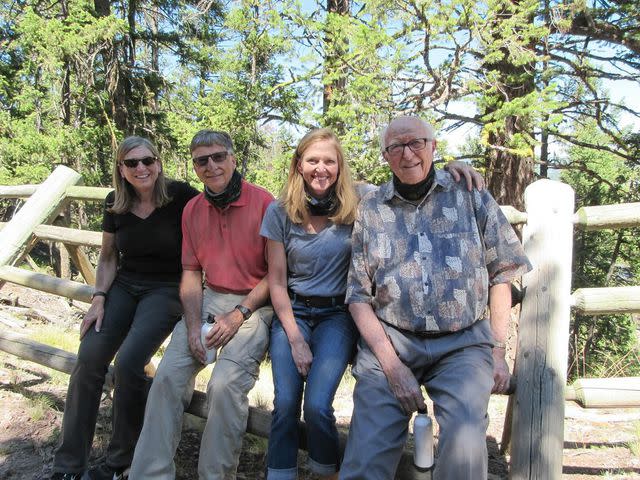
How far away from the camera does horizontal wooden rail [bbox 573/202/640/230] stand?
239cm

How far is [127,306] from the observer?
3094 millimetres

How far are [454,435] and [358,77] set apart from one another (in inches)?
219

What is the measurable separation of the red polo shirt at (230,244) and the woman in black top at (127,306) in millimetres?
248

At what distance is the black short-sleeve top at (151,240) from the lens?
10.2ft

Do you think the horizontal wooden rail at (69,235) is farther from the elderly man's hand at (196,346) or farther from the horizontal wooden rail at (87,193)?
the elderly man's hand at (196,346)

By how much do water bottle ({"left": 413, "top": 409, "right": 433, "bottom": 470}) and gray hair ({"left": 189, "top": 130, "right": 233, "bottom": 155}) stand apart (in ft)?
5.64

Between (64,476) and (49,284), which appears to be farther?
(49,284)

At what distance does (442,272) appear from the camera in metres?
2.36

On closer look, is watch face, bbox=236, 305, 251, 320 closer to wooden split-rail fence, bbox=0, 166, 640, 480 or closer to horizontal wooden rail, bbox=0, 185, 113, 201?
wooden split-rail fence, bbox=0, 166, 640, 480

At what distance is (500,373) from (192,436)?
2188 mm

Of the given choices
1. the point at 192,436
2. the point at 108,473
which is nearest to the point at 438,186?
the point at 108,473

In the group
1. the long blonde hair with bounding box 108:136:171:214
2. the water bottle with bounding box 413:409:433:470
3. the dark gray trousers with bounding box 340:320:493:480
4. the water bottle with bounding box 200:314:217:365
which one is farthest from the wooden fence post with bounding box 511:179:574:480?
the long blonde hair with bounding box 108:136:171:214

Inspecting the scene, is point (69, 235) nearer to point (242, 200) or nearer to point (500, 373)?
point (242, 200)

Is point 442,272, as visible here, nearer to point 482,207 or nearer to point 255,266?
point 482,207
